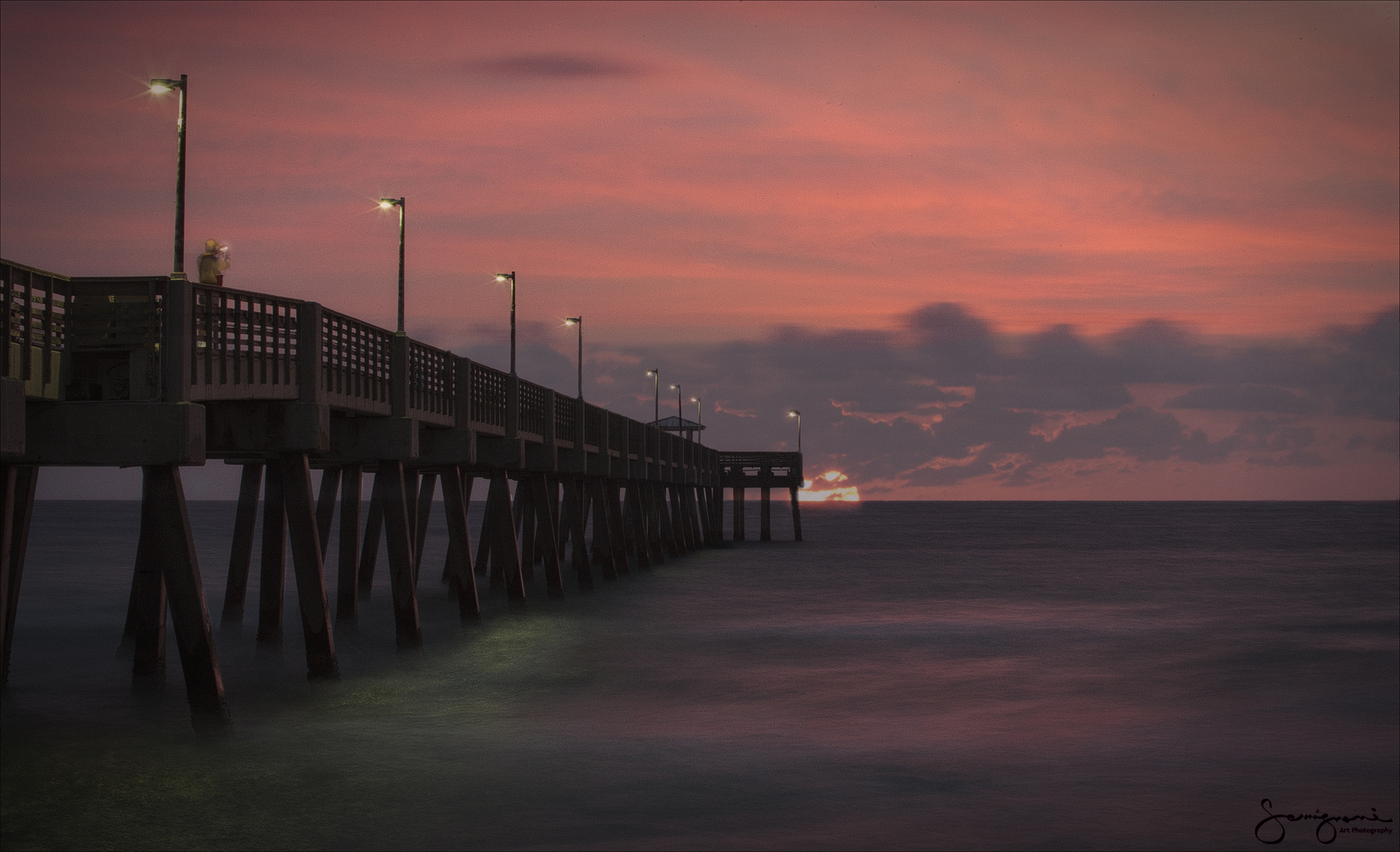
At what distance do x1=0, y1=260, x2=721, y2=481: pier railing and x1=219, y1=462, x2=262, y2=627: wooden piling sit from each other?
467 cm

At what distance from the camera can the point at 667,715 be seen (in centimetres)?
1991

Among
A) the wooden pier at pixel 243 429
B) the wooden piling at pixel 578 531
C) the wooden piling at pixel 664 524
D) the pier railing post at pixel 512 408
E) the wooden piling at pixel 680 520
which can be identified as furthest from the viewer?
the wooden piling at pixel 680 520

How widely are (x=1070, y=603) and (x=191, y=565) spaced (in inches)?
1371

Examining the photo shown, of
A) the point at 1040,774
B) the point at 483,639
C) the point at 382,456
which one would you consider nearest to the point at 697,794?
the point at 1040,774

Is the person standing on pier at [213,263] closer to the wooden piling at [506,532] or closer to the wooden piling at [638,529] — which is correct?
the wooden piling at [506,532]

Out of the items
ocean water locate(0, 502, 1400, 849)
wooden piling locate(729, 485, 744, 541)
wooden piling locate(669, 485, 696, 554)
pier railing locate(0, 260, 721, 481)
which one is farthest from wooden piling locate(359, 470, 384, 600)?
wooden piling locate(729, 485, 744, 541)

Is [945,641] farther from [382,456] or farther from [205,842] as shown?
[205,842]

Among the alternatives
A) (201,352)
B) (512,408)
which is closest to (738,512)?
(512,408)

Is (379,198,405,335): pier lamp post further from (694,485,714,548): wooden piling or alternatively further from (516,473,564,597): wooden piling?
(694,485,714,548): wooden piling

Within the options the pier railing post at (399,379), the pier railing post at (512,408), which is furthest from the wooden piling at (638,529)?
the pier railing post at (399,379)

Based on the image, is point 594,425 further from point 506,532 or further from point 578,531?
point 506,532

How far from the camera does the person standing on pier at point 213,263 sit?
18.0 m

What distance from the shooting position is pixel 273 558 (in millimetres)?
24547

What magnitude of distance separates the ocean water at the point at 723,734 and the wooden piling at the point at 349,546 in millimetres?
780
